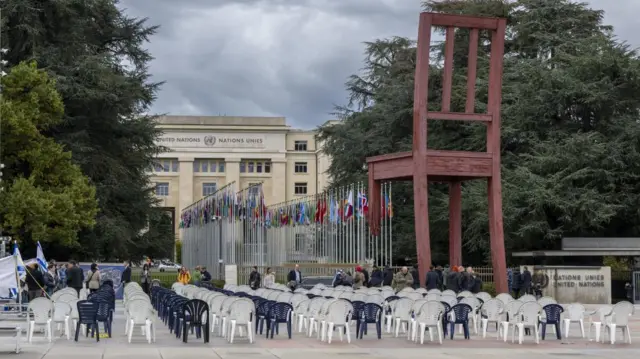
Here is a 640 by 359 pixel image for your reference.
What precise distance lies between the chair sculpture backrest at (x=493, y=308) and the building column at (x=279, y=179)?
3734 inches

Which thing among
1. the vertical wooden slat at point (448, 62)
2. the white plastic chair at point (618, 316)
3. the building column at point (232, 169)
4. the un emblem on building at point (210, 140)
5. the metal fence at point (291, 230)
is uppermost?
the un emblem on building at point (210, 140)

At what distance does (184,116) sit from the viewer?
116m

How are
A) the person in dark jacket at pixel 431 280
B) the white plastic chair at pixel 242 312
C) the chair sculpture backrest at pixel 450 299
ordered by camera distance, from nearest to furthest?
the white plastic chair at pixel 242 312
the chair sculpture backrest at pixel 450 299
the person in dark jacket at pixel 431 280

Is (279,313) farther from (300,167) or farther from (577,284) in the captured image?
(300,167)

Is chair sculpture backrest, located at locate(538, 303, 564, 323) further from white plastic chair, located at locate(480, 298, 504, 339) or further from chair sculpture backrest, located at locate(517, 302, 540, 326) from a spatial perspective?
white plastic chair, located at locate(480, 298, 504, 339)

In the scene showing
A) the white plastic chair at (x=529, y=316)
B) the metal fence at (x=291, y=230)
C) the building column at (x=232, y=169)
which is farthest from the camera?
the building column at (x=232, y=169)

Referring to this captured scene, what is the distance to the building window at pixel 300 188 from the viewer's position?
12302 centimetres

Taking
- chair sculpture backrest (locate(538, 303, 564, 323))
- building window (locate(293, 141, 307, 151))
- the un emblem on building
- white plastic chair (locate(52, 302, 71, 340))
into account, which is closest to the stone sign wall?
chair sculpture backrest (locate(538, 303, 564, 323))

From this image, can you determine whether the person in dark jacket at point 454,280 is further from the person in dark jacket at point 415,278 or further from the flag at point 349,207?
the flag at point 349,207

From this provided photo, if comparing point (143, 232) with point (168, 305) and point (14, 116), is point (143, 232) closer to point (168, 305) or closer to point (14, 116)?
point (14, 116)

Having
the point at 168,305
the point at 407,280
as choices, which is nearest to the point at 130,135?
the point at 407,280

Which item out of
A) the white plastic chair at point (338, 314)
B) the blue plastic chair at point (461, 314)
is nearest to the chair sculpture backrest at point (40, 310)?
the white plastic chair at point (338, 314)

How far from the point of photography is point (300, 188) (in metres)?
123

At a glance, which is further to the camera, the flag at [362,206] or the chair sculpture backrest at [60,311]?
the flag at [362,206]
